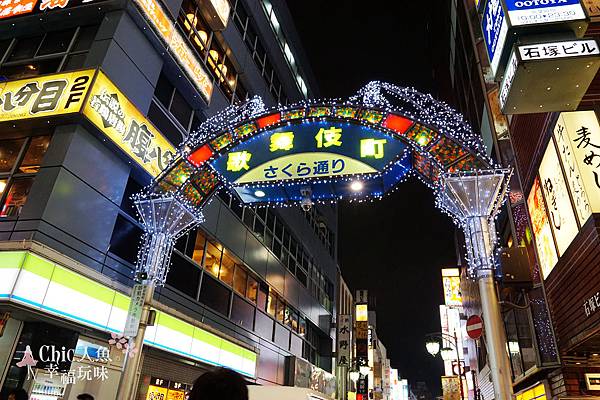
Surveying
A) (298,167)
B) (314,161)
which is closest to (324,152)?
(314,161)

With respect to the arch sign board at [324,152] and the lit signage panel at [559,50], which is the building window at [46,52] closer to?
the arch sign board at [324,152]

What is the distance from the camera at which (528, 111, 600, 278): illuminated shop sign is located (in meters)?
7.71

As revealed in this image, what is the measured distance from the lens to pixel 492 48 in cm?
729

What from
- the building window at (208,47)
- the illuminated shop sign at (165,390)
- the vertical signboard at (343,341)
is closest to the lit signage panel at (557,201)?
the illuminated shop sign at (165,390)

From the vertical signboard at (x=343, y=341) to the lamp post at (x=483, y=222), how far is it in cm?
2656

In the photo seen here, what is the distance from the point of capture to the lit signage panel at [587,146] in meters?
7.58

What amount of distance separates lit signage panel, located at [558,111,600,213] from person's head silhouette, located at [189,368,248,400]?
25.1 feet

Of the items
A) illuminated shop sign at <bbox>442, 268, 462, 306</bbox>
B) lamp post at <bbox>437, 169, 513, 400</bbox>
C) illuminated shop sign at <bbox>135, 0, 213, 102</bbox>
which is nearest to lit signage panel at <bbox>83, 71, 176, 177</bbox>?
illuminated shop sign at <bbox>135, 0, 213, 102</bbox>

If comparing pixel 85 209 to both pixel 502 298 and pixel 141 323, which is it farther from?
pixel 502 298

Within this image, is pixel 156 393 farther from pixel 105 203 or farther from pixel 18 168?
pixel 18 168

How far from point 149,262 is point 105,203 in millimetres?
3000

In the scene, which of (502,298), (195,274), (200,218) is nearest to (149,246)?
(200,218)

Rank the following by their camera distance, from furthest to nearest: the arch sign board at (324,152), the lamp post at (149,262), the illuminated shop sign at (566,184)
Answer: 1. the arch sign board at (324,152)
2. the lamp post at (149,262)
3. the illuminated shop sign at (566,184)

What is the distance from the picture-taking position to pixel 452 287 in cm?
3512
